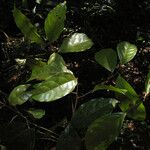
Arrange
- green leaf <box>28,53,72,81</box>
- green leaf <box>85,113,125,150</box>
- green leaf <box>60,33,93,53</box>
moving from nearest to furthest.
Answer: green leaf <box>85,113,125,150</box>
green leaf <box>28,53,72,81</box>
green leaf <box>60,33,93,53</box>

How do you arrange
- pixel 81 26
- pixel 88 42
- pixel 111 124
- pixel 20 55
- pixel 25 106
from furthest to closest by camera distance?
1. pixel 81 26
2. pixel 20 55
3. pixel 25 106
4. pixel 88 42
5. pixel 111 124

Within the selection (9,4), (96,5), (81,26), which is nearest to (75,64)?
(81,26)

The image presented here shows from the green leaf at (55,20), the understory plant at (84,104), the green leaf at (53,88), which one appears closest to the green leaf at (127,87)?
the understory plant at (84,104)

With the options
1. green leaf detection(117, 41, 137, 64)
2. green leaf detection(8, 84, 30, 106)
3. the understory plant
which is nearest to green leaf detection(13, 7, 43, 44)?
the understory plant

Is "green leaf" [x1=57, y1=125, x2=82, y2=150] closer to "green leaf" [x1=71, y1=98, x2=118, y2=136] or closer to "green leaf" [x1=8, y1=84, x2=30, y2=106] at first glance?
"green leaf" [x1=71, y1=98, x2=118, y2=136]

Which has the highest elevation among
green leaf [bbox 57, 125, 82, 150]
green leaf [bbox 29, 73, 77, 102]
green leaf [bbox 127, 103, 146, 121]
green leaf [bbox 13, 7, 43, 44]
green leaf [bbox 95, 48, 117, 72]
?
green leaf [bbox 13, 7, 43, 44]

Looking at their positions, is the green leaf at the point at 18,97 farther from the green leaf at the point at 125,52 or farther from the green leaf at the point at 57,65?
the green leaf at the point at 125,52

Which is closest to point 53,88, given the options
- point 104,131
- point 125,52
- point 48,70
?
point 48,70

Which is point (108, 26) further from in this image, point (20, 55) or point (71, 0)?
point (20, 55)
